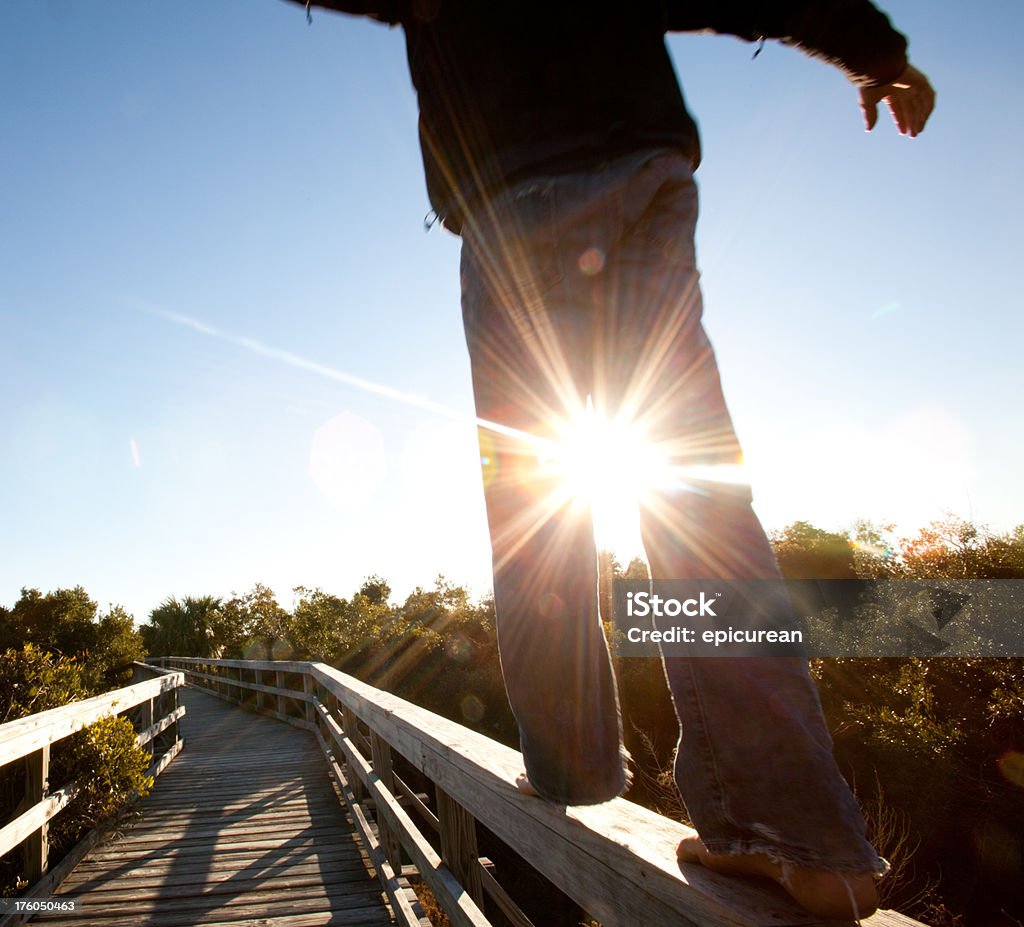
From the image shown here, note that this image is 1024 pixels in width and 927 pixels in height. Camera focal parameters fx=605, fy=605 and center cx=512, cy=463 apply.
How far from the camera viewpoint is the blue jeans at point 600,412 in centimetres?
78

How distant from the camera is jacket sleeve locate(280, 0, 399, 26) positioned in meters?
1.17

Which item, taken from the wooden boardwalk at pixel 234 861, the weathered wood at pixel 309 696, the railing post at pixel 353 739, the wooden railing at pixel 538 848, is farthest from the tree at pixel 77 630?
the wooden railing at pixel 538 848

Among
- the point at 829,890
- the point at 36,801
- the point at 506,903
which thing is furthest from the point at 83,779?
the point at 829,890

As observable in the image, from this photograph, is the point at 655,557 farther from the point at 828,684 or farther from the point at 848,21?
the point at 828,684

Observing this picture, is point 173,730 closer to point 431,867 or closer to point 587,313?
point 431,867

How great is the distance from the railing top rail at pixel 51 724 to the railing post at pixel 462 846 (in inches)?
93.0

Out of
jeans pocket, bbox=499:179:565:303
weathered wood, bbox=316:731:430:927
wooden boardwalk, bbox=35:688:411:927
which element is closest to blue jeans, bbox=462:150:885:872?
jeans pocket, bbox=499:179:565:303

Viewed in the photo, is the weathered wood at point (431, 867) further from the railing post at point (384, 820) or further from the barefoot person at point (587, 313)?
the barefoot person at point (587, 313)

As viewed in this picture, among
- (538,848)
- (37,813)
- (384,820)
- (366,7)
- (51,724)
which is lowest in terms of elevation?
(384,820)

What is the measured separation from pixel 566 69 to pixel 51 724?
4.29 metres

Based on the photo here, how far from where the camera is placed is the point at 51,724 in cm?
349

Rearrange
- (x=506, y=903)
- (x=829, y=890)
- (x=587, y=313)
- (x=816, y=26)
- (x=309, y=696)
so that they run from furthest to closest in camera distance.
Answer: (x=309, y=696) < (x=506, y=903) < (x=816, y=26) < (x=587, y=313) < (x=829, y=890)

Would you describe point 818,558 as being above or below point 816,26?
below

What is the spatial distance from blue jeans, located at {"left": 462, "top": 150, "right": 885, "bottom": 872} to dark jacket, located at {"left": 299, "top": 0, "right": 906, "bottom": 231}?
0.06 m
